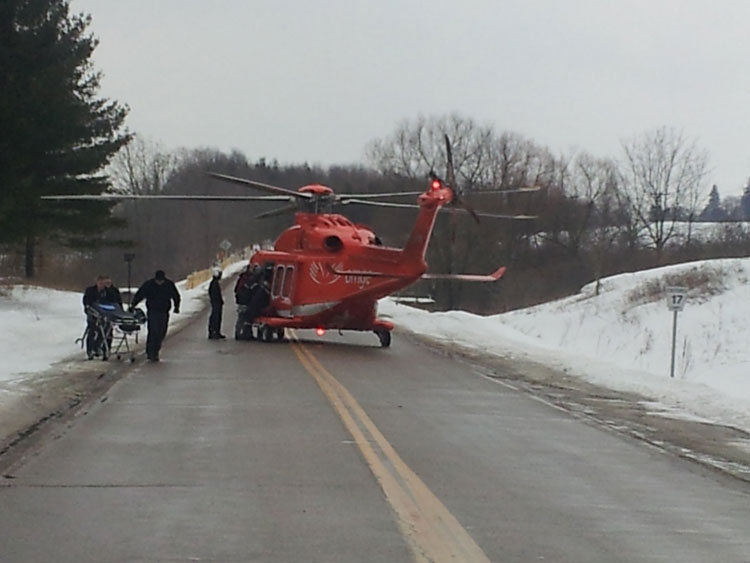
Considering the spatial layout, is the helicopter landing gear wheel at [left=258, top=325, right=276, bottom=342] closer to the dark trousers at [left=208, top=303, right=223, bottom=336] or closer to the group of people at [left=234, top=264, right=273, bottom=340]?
the group of people at [left=234, top=264, right=273, bottom=340]

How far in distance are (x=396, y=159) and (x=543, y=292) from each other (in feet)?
89.2

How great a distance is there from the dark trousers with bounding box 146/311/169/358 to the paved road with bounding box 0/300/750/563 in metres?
5.16

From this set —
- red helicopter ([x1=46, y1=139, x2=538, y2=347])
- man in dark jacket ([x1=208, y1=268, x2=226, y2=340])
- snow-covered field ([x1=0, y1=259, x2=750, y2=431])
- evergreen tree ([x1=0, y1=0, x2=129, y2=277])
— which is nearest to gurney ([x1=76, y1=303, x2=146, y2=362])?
snow-covered field ([x1=0, y1=259, x2=750, y2=431])

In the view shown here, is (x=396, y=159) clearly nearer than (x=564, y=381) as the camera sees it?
No

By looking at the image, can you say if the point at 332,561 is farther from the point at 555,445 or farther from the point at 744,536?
the point at 555,445

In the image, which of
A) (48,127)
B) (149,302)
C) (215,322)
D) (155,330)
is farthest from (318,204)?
(48,127)

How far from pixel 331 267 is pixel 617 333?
17849 millimetres

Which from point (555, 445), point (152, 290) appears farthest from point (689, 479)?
point (152, 290)

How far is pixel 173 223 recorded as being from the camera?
93938mm

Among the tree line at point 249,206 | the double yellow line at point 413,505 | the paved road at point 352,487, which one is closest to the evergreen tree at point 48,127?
the tree line at point 249,206

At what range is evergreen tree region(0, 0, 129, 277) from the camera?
35594 millimetres

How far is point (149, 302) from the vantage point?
22.1 m

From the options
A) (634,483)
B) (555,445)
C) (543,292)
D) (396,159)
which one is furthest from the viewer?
(396,159)

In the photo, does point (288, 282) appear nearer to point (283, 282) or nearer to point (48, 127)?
point (283, 282)
